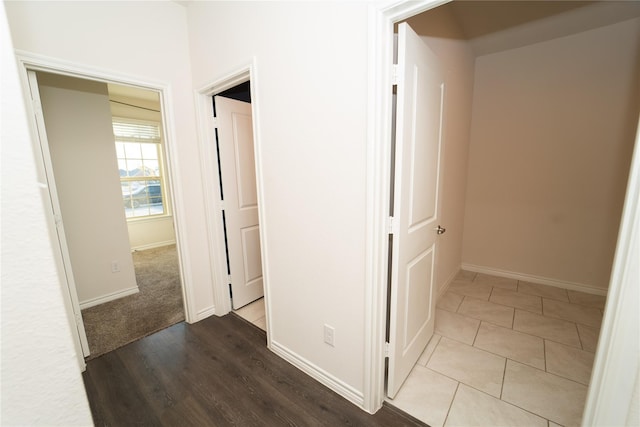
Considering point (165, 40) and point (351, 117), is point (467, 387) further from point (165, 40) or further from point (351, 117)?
point (165, 40)

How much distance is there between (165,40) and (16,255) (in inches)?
92.8

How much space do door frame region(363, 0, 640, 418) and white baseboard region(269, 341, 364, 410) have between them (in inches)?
3.1

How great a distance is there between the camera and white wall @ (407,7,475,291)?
2094 millimetres

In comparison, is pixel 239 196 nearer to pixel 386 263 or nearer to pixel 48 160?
pixel 48 160

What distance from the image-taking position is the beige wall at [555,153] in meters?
2.51

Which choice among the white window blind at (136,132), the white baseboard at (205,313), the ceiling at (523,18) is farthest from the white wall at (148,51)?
the white window blind at (136,132)

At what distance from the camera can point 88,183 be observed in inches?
106

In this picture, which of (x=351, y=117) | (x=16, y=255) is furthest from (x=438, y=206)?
(x=16, y=255)

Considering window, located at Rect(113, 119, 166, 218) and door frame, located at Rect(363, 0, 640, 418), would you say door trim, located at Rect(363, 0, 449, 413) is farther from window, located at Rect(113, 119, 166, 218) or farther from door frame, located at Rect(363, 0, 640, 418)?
window, located at Rect(113, 119, 166, 218)

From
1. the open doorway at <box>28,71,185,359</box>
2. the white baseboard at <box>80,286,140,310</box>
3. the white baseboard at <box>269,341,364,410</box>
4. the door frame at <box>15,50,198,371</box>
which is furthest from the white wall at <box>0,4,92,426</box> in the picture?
the white baseboard at <box>80,286,140,310</box>

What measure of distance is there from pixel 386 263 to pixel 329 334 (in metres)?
0.63

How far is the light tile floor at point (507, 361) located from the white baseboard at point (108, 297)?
118 inches

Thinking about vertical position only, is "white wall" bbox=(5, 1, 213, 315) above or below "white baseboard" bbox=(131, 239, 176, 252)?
above

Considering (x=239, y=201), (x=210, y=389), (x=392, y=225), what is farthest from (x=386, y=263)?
(x=239, y=201)
